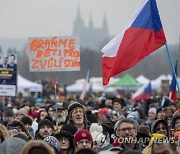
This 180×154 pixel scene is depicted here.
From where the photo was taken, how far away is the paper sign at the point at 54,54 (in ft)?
48.5

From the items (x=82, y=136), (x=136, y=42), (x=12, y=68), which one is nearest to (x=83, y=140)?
(x=82, y=136)

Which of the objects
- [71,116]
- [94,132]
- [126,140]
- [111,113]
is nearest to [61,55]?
[111,113]

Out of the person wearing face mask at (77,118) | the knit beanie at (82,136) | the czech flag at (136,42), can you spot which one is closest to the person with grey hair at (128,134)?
the knit beanie at (82,136)

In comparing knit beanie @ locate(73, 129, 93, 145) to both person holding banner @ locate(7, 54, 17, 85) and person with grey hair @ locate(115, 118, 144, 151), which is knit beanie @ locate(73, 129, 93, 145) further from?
person holding banner @ locate(7, 54, 17, 85)

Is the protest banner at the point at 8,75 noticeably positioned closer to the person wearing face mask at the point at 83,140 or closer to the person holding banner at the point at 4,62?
the person holding banner at the point at 4,62

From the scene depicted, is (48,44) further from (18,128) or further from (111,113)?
(18,128)

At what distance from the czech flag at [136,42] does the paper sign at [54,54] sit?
7.05 ft

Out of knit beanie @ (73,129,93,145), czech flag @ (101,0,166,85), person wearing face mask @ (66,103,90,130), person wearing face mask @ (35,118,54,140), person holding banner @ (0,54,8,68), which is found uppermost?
person holding banner @ (0,54,8,68)

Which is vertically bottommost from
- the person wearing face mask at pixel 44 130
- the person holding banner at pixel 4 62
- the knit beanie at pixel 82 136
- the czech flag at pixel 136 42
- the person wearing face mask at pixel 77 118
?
the knit beanie at pixel 82 136

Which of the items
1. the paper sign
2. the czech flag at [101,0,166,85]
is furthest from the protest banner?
the czech flag at [101,0,166,85]

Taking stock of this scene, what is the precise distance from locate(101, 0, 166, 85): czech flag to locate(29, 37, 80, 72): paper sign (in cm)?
215

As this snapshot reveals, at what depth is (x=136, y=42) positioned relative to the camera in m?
12.4

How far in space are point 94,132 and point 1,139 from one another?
6.24 ft

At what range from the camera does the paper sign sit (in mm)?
14788
